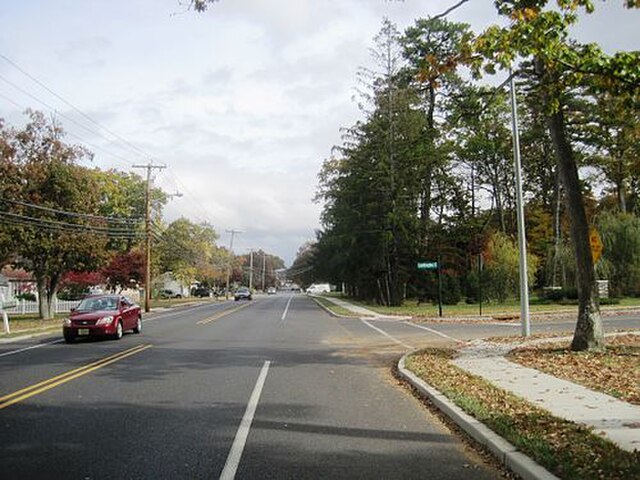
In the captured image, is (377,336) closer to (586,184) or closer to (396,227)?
(396,227)

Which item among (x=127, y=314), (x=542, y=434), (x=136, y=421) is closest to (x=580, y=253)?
(x=542, y=434)

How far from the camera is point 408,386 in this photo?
35.1 feet

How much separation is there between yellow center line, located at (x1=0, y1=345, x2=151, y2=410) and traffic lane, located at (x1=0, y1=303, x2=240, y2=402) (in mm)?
212

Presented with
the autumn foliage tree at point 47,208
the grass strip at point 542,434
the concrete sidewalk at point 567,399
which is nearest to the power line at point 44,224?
the autumn foliage tree at point 47,208

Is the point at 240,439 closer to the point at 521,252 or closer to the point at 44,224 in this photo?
the point at 521,252

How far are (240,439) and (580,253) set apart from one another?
9239 millimetres

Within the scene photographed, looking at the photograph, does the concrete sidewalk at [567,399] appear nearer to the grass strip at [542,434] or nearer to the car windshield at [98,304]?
the grass strip at [542,434]

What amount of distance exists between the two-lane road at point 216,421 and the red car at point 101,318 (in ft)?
13.5

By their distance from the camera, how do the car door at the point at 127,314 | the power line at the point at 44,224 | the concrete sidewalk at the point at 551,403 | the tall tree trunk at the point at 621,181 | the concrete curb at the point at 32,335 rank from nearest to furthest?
the concrete sidewalk at the point at 551,403
the car door at the point at 127,314
the concrete curb at the point at 32,335
the power line at the point at 44,224
the tall tree trunk at the point at 621,181

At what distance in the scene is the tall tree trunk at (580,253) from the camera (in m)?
13.1

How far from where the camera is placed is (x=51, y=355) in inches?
615

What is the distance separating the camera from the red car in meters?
19.2

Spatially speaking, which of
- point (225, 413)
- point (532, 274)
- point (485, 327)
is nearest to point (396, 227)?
point (532, 274)

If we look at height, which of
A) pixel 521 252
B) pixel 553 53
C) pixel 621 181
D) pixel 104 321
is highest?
pixel 621 181
